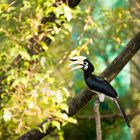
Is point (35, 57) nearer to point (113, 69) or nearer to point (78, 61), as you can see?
point (78, 61)

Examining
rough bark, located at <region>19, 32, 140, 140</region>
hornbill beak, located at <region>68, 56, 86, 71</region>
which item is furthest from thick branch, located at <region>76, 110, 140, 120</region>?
hornbill beak, located at <region>68, 56, 86, 71</region>

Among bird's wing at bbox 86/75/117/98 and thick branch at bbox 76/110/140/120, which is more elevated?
bird's wing at bbox 86/75/117/98

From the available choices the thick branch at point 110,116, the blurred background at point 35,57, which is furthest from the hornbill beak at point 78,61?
the thick branch at point 110,116

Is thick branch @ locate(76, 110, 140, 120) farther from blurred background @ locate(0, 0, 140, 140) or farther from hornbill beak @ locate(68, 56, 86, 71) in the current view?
hornbill beak @ locate(68, 56, 86, 71)

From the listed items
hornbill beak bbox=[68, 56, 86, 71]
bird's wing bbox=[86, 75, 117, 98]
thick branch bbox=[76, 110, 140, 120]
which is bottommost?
thick branch bbox=[76, 110, 140, 120]

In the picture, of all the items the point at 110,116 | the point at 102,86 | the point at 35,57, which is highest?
the point at 35,57

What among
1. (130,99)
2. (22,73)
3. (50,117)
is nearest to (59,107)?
(50,117)

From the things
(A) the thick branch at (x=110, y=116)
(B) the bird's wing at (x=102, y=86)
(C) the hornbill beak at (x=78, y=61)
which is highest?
(C) the hornbill beak at (x=78, y=61)

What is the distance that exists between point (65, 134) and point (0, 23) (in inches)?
89.8

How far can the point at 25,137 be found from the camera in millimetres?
4586

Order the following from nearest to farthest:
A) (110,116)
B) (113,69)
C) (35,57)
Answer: (35,57)
(113,69)
(110,116)

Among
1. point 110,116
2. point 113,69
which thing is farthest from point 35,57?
point 110,116

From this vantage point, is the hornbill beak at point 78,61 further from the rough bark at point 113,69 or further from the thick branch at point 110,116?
the thick branch at point 110,116

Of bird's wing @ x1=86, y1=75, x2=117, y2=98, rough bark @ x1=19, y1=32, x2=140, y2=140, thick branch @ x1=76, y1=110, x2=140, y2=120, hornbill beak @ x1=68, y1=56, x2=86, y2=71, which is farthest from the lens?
thick branch @ x1=76, y1=110, x2=140, y2=120
